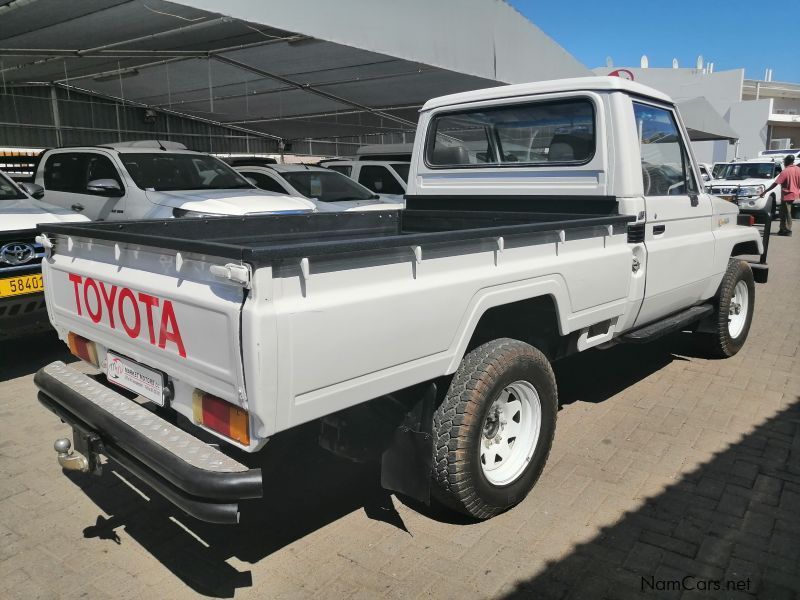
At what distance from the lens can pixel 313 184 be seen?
10.1 meters

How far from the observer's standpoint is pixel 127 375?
2807 mm

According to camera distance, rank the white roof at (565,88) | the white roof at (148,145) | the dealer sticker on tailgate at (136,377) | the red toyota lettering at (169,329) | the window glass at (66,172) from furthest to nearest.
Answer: the white roof at (148,145)
the window glass at (66,172)
the white roof at (565,88)
the dealer sticker on tailgate at (136,377)
the red toyota lettering at (169,329)

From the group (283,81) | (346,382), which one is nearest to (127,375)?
(346,382)

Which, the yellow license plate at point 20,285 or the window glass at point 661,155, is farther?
the yellow license plate at point 20,285

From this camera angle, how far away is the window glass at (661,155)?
3.99 metres

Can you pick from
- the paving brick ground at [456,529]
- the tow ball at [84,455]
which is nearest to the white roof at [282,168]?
the paving brick ground at [456,529]

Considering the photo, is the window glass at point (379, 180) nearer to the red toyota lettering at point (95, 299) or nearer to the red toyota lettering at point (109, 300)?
the red toyota lettering at point (95, 299)

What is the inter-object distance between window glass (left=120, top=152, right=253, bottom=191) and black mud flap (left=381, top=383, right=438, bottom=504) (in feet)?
19.0

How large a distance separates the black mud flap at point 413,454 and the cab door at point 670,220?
1952 millimetres

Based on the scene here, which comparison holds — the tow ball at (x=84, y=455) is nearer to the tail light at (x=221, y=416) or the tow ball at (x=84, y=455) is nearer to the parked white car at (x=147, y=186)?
the tail light at (x=221, y=416)

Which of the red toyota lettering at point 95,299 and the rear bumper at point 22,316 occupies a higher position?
the red toyota lettering at point 95,299

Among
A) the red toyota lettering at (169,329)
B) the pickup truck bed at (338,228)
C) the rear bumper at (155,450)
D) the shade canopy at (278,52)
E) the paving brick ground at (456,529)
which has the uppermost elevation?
Answer: the shade canopy at (278,52)

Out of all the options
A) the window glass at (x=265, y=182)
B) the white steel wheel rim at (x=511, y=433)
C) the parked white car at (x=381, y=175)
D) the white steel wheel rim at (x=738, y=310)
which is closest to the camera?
the white steel wheel rim at (x=511, y=433)

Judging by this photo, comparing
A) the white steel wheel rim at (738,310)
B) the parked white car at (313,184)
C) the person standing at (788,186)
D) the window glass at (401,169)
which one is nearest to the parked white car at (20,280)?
the parked white car at (313,184)
